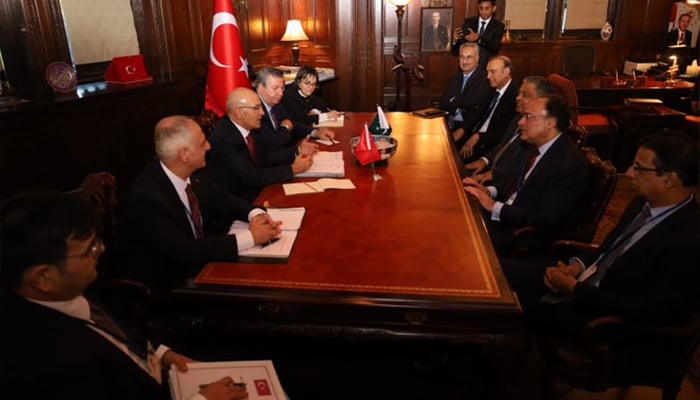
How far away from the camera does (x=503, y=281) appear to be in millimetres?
1548

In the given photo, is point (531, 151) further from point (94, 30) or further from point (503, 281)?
point (94, 30)

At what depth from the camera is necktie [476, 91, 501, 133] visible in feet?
12.9

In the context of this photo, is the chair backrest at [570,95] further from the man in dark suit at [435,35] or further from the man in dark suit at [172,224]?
the man in dark suit at [172,224]

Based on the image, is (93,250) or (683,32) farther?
(683,32)

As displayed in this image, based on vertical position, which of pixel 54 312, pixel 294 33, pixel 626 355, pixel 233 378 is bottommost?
pixel 626 355

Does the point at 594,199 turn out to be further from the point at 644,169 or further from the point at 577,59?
the point at 577,59

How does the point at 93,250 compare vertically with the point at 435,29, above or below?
below

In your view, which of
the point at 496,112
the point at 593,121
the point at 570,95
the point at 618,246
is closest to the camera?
the point at 618,246

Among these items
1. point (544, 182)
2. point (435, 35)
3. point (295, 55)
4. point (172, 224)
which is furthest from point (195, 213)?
point (435, 35)

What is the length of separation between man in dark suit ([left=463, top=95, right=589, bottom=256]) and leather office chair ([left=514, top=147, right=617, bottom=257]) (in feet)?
0.12

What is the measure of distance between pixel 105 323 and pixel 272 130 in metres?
2.11

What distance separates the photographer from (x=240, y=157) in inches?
101

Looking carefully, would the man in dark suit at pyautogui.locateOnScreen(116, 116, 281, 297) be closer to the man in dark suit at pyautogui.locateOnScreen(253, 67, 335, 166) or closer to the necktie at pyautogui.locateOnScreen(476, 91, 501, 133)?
the man in dark suit at pyautogui.locateOnScreen(253, 67, 335, 166)

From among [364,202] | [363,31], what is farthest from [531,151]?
[363,31]
